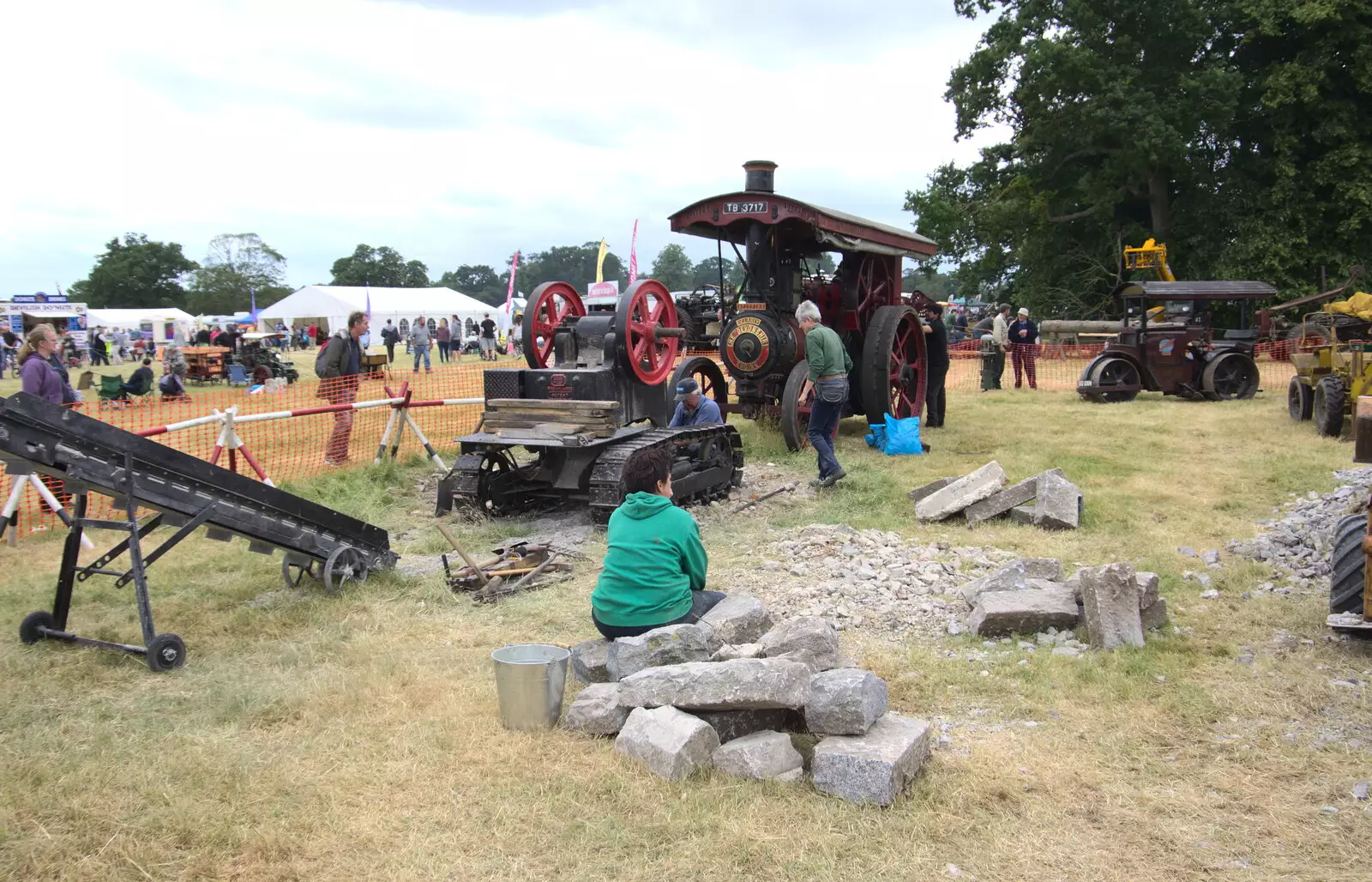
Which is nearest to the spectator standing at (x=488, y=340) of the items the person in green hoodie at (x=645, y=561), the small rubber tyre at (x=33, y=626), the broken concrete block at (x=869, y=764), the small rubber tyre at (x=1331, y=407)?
the small rubber tyre at (x=1331, y=407)

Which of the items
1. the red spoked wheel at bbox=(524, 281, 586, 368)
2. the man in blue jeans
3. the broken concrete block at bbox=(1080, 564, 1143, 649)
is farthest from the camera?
the man in blue jeans

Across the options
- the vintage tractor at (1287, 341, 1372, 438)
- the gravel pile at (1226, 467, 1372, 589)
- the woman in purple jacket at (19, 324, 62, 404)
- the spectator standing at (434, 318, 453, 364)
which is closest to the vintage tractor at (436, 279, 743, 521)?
the woman in purple jacket at (19, 324, 62, 404)

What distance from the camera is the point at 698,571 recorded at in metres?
4.80

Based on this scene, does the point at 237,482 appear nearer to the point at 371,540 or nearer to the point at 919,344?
the point at 371,540

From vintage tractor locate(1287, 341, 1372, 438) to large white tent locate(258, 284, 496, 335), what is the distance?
32.5 m

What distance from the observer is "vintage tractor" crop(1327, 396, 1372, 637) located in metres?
4.70

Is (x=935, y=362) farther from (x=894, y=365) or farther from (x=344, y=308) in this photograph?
(x=344, y=308)

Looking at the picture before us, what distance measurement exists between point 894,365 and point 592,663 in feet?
29.1

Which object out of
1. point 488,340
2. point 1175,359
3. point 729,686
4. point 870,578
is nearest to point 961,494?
point 870,578

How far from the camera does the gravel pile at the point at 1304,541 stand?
6.14 m

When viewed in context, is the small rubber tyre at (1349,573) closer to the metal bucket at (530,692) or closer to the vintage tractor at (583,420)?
the metal bucket at (530,692)

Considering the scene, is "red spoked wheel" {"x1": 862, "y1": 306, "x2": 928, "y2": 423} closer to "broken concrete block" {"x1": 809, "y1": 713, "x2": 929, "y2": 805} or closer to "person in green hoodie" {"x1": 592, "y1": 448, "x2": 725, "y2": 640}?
"person in green hoodie" {"x1": 592, "y1": 448, "x2": 725, "y2": 640}

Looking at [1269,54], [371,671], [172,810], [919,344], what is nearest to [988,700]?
[371,671]

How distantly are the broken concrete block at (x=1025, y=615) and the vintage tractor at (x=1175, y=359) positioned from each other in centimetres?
1186
